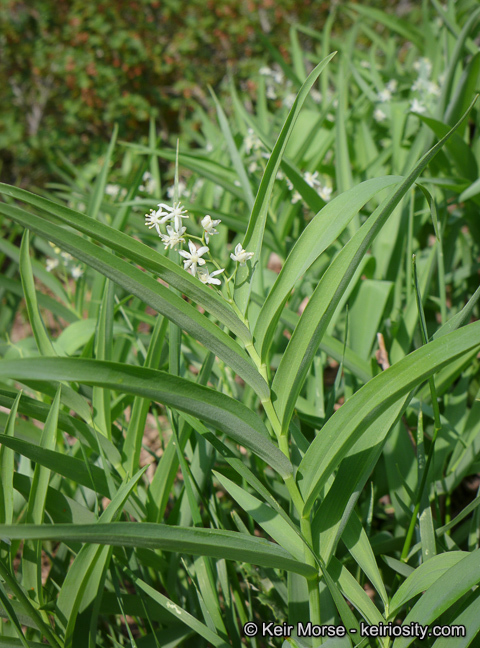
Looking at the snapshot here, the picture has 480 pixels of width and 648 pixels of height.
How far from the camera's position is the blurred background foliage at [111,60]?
335 cm

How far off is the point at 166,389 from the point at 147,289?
0.38 feet

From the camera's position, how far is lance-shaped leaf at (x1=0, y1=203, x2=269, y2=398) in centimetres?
50

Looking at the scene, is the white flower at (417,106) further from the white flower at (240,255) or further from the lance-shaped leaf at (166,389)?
the lance-shaped leaf at (166,389)

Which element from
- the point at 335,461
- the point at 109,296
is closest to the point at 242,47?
the point at 109,296

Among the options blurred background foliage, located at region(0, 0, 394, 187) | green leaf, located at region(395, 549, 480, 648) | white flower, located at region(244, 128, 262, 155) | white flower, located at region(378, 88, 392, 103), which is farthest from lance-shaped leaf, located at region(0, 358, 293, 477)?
blurred background foliage, located at region(0, 0, 394, 187)

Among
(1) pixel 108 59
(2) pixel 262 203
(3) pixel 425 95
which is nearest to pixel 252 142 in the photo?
(3) pixel 425 95

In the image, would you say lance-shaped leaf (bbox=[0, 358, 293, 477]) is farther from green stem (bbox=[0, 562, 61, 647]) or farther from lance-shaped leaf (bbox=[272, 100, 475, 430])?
green stem (bbox=[0, 562, 61, 647])

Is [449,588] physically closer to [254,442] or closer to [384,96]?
[254,442]

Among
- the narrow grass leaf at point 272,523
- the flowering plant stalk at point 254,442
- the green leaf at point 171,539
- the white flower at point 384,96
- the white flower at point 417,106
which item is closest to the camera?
the green leaf at point 171,539

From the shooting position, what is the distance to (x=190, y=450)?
0.88 metres

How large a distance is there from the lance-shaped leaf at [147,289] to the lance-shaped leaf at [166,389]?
5 centimetres

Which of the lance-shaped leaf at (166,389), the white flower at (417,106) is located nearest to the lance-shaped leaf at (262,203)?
the lance-shaped leaf at (166,389)

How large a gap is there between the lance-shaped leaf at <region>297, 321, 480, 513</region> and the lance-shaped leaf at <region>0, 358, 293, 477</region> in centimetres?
4

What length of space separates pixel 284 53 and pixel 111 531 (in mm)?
3915
